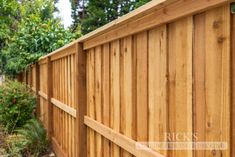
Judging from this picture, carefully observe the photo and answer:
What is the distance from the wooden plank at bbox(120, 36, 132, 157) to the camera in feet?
7.26

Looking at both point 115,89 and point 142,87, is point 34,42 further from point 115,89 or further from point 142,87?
point 142,87

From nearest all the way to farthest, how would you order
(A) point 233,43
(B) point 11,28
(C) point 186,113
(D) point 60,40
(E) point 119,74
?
1. (A) point 233,43
2. (C) point 186,113
3. (E) point 119,74
4. (D) point 60,40
5. (B) point 11,28

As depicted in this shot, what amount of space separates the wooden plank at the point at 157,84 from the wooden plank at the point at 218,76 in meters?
0.39

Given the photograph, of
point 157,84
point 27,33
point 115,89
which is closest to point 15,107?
point 27,33

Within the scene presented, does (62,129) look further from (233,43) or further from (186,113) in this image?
(233,43)

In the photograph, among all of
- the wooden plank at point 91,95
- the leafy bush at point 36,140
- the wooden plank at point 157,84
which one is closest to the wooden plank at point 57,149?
the leafy bush at point 36,140

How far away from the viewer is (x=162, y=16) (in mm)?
1711

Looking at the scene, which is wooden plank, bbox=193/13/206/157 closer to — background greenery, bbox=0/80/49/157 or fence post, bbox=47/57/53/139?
fence post, bbox=47/57/53/139

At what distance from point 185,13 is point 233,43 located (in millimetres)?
342

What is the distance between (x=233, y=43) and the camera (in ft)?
3.97

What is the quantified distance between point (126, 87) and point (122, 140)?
1.27 feet

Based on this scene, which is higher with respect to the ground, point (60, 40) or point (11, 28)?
point (11, 28)

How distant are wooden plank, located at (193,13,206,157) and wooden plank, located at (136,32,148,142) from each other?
0.53 meters

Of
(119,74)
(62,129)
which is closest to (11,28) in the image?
(62,129)
